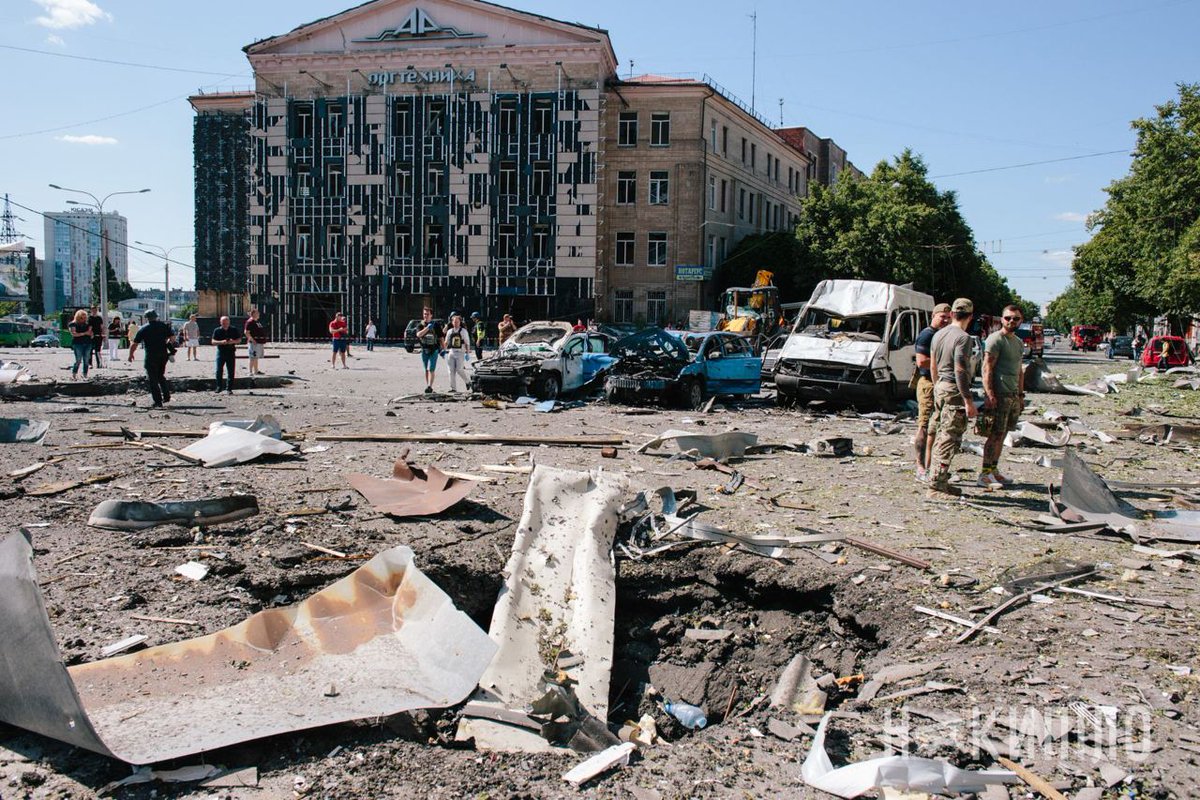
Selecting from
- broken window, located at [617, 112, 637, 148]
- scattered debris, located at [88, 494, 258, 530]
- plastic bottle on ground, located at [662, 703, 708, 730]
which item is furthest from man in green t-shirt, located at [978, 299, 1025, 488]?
broken window, located at [617, 112, 637, 148]

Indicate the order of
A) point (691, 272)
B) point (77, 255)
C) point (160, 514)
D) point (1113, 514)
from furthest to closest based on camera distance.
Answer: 1. point (77, 255)
2. point (691, 272)
3. point (1113, 514)
4. point (160, 514)

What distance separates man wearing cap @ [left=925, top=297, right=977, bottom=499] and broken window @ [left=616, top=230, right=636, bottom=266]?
38.1 metres

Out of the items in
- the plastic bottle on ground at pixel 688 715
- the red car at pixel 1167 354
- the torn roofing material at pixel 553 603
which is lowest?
the plastic bottle on ground at pixel 688 715

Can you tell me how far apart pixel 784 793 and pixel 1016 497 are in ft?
20.3

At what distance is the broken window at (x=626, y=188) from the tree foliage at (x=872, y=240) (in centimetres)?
654

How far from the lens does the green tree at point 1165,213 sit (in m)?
33.5

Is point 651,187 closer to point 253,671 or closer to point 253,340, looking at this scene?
→ point 253,340

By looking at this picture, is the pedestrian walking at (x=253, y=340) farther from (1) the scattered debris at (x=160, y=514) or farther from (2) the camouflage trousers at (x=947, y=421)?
(2) the camouflage trousers at (x=947, y=421)

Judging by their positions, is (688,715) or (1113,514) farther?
(1113,514)

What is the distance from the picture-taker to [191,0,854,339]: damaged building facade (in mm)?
43875

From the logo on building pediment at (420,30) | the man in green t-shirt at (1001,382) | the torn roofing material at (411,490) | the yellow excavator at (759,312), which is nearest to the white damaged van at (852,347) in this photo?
the man in green t-shirt at (1001,382)

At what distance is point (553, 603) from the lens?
5586 millimetres

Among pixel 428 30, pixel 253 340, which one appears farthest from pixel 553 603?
pixel 428 30

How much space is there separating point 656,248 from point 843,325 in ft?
95.2
